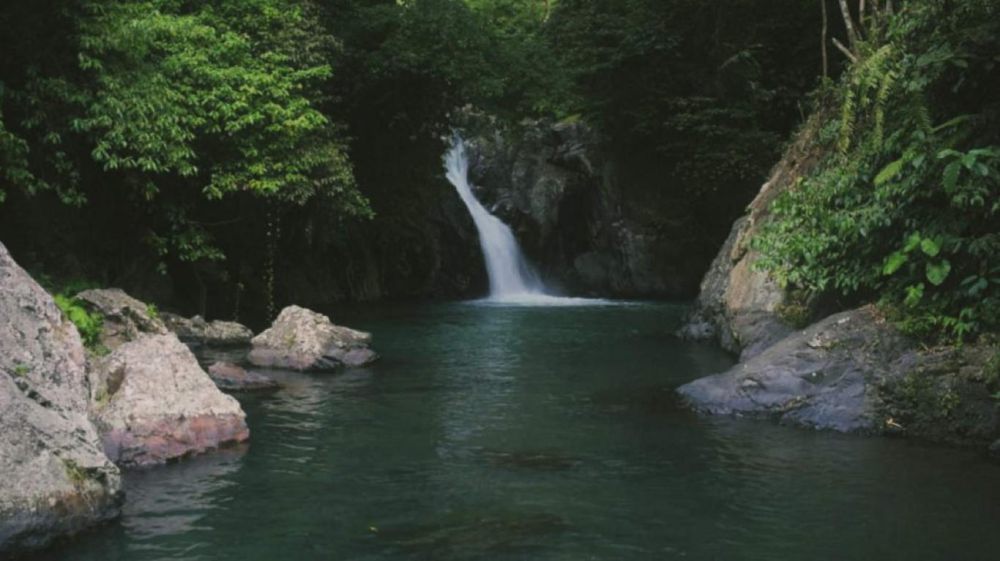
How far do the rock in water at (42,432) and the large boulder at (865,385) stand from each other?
7.08m

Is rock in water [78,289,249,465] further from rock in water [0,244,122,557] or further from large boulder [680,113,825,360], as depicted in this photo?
large boulder [680,113,825,360]

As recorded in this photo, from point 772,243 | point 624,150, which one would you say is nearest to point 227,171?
point 772,243

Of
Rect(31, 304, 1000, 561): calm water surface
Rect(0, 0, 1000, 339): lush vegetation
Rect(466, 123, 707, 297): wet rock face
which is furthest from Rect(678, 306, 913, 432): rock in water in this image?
Rect(466, 123, 707, 297): wet rock face

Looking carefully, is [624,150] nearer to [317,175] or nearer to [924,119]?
[317,175]

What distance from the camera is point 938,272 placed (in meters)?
10.6

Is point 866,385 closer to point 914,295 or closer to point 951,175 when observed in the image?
point 914,295

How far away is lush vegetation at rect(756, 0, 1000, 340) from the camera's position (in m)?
10.5

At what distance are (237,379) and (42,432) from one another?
636 cm

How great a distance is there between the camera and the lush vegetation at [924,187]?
10.5m

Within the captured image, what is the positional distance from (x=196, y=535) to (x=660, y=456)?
4582mm

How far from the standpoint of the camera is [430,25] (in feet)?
77.7

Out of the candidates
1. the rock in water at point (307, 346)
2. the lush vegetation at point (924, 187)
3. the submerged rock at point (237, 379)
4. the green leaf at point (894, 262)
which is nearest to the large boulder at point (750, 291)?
the lush vegetation at point (924, 187)

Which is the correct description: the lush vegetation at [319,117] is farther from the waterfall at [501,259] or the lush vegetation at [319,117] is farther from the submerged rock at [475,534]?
the submerged rock at [475,534]

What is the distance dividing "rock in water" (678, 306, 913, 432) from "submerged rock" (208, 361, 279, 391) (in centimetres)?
591
